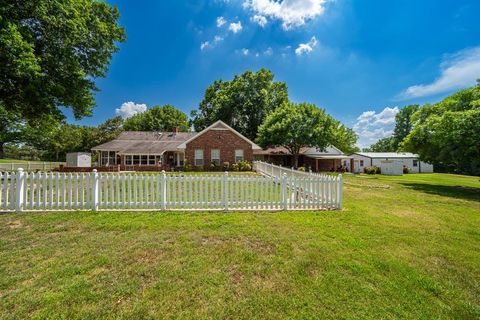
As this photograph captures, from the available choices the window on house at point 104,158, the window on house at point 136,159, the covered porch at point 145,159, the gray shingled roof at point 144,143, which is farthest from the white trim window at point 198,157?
the window on house at point 104,158

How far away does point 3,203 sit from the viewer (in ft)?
20.3

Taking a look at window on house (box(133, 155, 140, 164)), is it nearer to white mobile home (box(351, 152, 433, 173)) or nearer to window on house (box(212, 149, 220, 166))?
window on house (box(212, 149, 220, 166))

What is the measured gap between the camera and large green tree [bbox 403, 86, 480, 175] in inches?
477

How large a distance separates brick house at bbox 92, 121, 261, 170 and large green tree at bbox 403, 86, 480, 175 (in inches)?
570

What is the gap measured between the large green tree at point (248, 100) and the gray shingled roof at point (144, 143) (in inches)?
398

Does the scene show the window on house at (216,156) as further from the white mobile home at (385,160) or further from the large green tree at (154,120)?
the large green tree at (154,120)

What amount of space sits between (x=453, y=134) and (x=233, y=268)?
49.3ft

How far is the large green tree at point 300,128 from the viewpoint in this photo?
26.3 m

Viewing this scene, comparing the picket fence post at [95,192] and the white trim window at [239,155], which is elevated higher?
the white trim window at [239,155]

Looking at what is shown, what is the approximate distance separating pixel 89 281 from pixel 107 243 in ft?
4.32

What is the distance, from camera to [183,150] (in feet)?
82.4

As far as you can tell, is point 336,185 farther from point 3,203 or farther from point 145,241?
point 3,203

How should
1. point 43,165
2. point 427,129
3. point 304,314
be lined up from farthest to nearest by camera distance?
1. point 43,165
2. point 427,129
3. point 304,314

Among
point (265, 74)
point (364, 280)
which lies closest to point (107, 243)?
point (364, 280)
